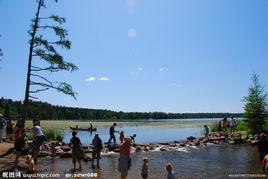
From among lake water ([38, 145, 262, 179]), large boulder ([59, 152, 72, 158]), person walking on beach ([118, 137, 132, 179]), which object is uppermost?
person walking on beach ([118, 137, 132, 179])

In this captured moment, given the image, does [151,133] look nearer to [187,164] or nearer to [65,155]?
[65,155]

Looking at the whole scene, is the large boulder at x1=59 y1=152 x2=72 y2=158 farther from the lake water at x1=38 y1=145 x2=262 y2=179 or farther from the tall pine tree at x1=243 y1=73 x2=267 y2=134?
the tall pine tree at x1=243 y1=73 x2=267 y2=134

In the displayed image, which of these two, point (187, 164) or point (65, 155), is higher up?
Result: point (65, 155)

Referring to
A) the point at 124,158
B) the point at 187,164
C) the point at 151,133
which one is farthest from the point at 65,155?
the point at 151,133

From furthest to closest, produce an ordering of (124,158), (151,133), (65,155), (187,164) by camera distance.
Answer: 1. (151,133)
2. (65,155)
3. (187,164)
4. (124,158)

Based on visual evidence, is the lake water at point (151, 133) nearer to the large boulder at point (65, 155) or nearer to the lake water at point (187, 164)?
the lake water at point (187, 164)

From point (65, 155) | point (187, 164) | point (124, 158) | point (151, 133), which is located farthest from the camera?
point (151, 133)

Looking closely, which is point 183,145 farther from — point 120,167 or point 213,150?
point 120,167

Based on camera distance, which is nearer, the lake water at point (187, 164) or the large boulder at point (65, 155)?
the lake water at point (187, 164)

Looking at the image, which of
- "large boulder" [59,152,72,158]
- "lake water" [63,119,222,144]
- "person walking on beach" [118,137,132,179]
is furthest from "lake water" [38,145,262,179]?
"lake water" [63,119,222,144]

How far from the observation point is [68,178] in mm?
16859

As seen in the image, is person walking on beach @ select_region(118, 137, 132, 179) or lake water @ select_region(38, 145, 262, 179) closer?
person walking on beach @ select_region(118, 137, 132, 179)

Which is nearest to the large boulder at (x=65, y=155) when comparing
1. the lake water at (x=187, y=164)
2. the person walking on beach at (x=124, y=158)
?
the lake water at (x=187, y=164)

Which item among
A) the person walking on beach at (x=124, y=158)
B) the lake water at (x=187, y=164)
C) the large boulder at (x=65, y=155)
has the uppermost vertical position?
the person walking on beach at (x=124, y=158)
